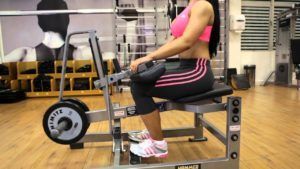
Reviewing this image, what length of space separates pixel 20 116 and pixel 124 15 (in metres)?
3.00

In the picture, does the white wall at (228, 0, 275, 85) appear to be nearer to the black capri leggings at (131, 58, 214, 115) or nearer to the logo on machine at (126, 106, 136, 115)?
the black capri leggings at (131, 58, 214, 115)

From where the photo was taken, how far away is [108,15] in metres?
5.28

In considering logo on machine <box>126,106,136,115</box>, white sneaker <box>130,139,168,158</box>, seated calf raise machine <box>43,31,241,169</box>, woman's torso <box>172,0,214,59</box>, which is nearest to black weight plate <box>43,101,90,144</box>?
seated calf raise machine <box>43,31,241,169</box>

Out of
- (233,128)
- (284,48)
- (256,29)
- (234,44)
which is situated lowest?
(233,128)

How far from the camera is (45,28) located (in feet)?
17.0

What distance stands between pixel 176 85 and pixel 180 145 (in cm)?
83

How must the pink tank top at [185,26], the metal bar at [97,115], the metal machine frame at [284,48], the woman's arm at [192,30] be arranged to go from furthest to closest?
the metal machine frame at [284,48] < the metal bar at [97,115] < the pink tank top at [185,26] < the woman's arm at [192,30]

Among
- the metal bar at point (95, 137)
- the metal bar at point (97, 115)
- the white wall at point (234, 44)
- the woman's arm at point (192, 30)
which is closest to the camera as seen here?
the woman's arm at point (192, 30)

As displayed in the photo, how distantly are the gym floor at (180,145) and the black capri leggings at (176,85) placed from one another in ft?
1.71

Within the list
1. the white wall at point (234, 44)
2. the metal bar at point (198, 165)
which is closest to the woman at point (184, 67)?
the metal bar at point (198, 165)

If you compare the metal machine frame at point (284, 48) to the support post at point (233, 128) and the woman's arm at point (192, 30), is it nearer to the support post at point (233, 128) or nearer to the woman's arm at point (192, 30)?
the support post at point (233, 128)

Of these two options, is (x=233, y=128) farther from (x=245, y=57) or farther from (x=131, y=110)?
(x=245, y=57)

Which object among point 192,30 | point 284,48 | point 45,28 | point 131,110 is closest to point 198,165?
point 131,110

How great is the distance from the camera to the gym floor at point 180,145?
69.6 inches
